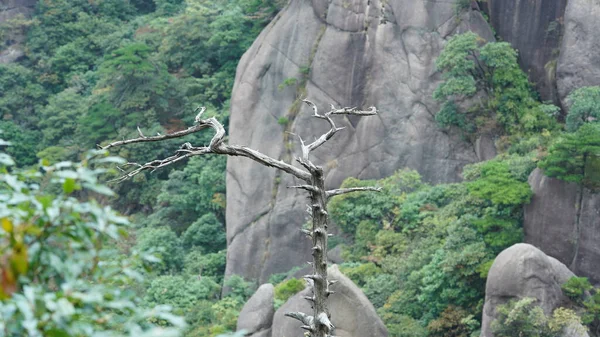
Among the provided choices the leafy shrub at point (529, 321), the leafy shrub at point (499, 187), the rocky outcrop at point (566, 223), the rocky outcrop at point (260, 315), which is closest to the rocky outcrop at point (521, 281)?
the leafy shrub at point (529, 321)

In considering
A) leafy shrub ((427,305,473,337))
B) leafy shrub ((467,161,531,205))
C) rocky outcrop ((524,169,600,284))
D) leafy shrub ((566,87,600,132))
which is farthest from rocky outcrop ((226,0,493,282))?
leafy shrub ((427,305,473,337))

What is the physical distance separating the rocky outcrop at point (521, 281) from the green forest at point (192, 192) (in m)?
0.30

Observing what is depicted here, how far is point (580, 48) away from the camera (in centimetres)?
2464

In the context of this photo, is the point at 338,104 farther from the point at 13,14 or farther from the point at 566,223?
the point at 13,14

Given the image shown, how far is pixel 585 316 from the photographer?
695 inches

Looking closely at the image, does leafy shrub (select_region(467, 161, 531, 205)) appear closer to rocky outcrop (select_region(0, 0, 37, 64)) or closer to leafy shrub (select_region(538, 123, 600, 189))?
leafy shrub (select_region(538, 123, 600, 189))

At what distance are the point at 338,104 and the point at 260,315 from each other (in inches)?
398

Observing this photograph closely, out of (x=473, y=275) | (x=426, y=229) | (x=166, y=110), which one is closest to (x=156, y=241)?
(x=166, y=110)

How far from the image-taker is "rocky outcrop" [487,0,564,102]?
25.8 meters

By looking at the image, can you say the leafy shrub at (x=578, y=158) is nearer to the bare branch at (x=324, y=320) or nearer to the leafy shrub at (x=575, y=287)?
the leafy shrub at (x=575, y=287)

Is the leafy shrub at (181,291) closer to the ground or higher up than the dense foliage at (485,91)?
closer to the ground

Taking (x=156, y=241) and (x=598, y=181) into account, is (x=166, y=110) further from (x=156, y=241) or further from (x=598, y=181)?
(x=598, y=181)

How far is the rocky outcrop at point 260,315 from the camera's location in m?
19.0

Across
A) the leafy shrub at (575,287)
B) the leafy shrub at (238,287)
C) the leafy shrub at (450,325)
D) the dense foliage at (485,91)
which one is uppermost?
the dense foliage at (485,91)
